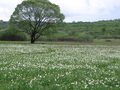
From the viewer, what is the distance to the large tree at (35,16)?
82.4 meters

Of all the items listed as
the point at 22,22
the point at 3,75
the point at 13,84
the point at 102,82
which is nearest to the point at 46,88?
the point at 13,84

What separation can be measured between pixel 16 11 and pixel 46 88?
Answer: 74684mm

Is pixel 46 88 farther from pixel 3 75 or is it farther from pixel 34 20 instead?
pixel 34 20

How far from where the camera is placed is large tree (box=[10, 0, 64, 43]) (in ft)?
270

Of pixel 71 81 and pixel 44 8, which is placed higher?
pixel 44 8

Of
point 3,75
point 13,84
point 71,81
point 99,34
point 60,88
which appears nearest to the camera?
point 60,88

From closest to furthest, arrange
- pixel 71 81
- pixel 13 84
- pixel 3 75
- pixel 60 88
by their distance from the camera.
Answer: pixel 60 88, pixel 13 84, pixel 71 81, pixel 3 75

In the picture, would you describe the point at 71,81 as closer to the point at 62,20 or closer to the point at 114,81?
the point at 114,81

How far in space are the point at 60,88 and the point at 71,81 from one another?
1.63 m

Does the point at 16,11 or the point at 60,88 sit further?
the point at 16,11

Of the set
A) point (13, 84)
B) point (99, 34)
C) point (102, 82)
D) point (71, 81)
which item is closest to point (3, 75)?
point (13, 84)

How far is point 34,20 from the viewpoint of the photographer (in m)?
84.2

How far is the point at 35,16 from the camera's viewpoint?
8381cm

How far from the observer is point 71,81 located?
11.4 meters
